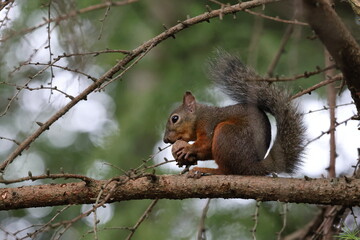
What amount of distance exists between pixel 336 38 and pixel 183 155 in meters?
1.43

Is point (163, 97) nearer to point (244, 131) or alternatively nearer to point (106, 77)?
point (244, 131)

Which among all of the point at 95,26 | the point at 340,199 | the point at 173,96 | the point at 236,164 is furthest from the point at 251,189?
the point at 173,96

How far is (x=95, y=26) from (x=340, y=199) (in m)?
1.24

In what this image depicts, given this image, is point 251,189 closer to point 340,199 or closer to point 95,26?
point 340,199

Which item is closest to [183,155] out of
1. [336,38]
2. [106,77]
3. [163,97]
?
[106,77]

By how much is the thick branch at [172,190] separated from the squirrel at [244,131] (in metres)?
0.38

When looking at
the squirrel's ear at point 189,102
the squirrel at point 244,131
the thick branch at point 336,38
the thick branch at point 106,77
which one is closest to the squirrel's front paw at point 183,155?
the squirrel at point 244,131

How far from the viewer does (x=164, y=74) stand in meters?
5.12

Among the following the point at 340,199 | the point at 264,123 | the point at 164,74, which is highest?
the point at 164,74

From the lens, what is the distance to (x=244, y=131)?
319cm

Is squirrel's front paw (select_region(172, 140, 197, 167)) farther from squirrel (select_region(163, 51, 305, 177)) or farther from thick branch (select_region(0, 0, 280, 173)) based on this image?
thick branch (select_region(0, 0, 280, 173))

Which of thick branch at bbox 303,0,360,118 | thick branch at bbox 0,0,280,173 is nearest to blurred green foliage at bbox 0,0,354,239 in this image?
thick branch at bbox 0,0,280,173

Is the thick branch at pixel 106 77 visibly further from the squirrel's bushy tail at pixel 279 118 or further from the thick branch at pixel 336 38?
the squirrel's bushy tail at pixel 279 118

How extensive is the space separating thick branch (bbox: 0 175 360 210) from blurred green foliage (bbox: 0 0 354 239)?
874 mm
